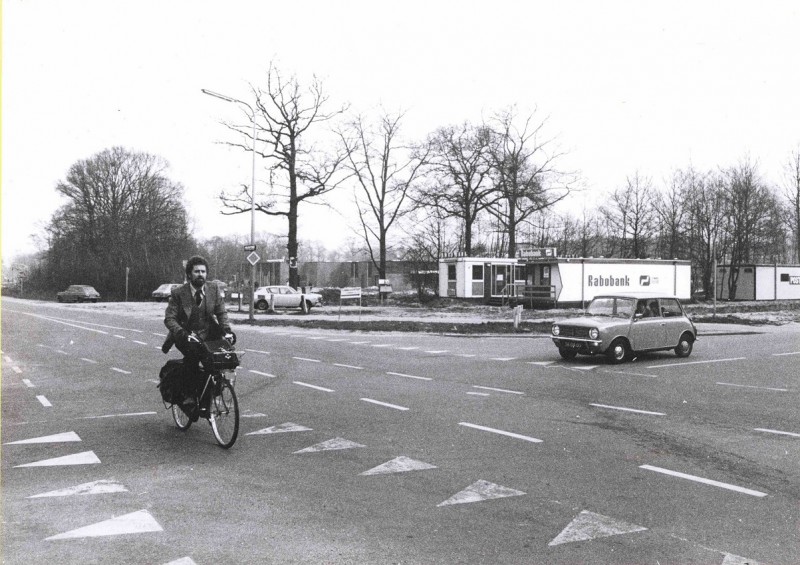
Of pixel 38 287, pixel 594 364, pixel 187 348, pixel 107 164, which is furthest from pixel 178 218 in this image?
pixel 187 348

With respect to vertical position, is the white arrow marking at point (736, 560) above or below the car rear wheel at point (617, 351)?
below

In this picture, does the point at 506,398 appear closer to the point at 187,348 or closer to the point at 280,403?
the point at 280,403

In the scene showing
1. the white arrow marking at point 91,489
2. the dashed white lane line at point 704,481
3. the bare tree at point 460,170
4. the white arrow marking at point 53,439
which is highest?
the bare tree at point 460,170

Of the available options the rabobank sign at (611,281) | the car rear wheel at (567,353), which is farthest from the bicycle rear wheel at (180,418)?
the rabobank sign at (611,281)

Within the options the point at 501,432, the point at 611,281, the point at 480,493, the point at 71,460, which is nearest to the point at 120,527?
the point at 71,460

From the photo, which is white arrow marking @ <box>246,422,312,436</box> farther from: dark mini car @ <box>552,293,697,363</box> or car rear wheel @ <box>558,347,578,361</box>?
car rear wheel @ <box>558,347,578,361</box>

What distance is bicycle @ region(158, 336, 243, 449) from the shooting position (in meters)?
6.45

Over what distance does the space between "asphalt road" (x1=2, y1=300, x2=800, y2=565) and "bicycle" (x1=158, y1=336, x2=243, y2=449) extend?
0.82ft

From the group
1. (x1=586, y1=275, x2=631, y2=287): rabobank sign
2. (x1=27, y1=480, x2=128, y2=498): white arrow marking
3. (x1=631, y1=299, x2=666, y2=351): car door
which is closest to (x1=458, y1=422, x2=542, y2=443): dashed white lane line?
(x1=27, y1=480, x2=128, y2=498): white arrow marking

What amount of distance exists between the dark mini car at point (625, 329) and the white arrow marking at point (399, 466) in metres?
8.54

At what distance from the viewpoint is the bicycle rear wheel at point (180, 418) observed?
7.29 metres

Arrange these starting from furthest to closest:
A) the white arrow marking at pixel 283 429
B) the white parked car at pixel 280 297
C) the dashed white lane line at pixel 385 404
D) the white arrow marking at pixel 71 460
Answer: the white parked car at pixel 280 297 < the dashed white lane line at pixel 385 404 < the white arrow marking at pixel 283 429 < the white arrow marking at pixel 71 460

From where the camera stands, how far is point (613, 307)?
14.6 meters

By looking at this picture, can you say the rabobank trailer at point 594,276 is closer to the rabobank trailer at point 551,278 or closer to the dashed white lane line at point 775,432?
the rabobank trailer at point 551,278
